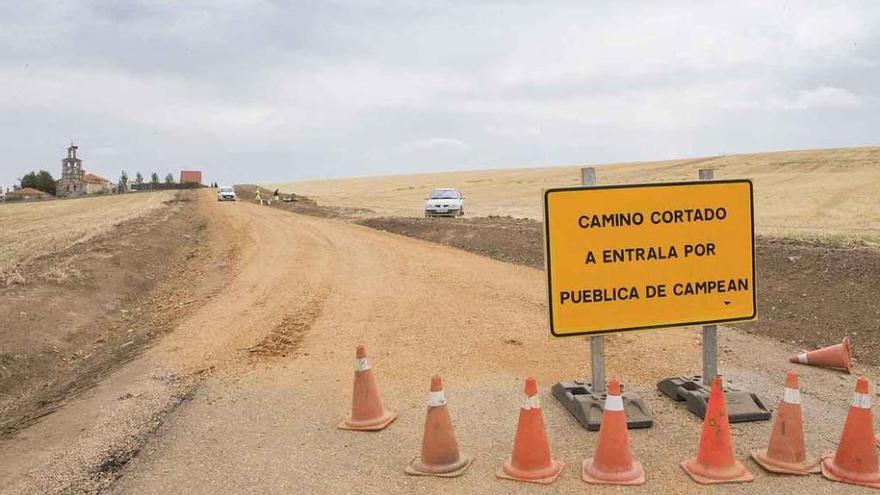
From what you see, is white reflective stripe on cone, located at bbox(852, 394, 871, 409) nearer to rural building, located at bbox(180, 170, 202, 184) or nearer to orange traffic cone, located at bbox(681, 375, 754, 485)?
orange traffic cone, located at bbox(681, 375, 754, 485)

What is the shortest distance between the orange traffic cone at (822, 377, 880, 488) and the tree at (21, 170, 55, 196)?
146m

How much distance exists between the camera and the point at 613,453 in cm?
423

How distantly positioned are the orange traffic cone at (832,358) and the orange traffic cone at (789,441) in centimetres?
252

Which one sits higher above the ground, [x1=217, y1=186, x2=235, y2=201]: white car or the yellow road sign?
[x1=217, y1=186, x2=235, y2=201]: white car

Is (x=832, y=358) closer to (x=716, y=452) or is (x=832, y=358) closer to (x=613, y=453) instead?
(x=716, y=452)

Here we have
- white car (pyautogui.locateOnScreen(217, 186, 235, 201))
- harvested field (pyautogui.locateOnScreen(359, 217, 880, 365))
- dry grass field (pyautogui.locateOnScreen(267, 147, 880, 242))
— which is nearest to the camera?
harvested field (pyautogui.locateOnScreen(359, 217, 880, 365))

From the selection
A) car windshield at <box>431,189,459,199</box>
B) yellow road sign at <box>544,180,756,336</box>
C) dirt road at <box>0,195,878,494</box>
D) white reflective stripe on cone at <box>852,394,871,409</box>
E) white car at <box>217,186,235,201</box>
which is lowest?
dirt road at <box>0,195,878,494</box>

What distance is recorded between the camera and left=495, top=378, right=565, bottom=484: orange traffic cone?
4266mm

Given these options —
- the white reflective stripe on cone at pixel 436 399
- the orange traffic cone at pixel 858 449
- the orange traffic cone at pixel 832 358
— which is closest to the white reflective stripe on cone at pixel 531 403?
the white reflective stripe on cone at pixel 436 399

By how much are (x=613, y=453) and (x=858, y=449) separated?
59.1 inches

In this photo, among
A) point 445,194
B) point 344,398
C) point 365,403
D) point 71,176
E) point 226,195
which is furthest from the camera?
point 71,176

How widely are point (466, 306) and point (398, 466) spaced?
4948 mm

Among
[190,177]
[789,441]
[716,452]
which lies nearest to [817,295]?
[789,441]

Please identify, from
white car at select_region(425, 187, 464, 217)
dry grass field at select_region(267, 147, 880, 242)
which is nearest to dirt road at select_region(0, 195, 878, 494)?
dry grass field at select_region(267, 147, 880, 242)
